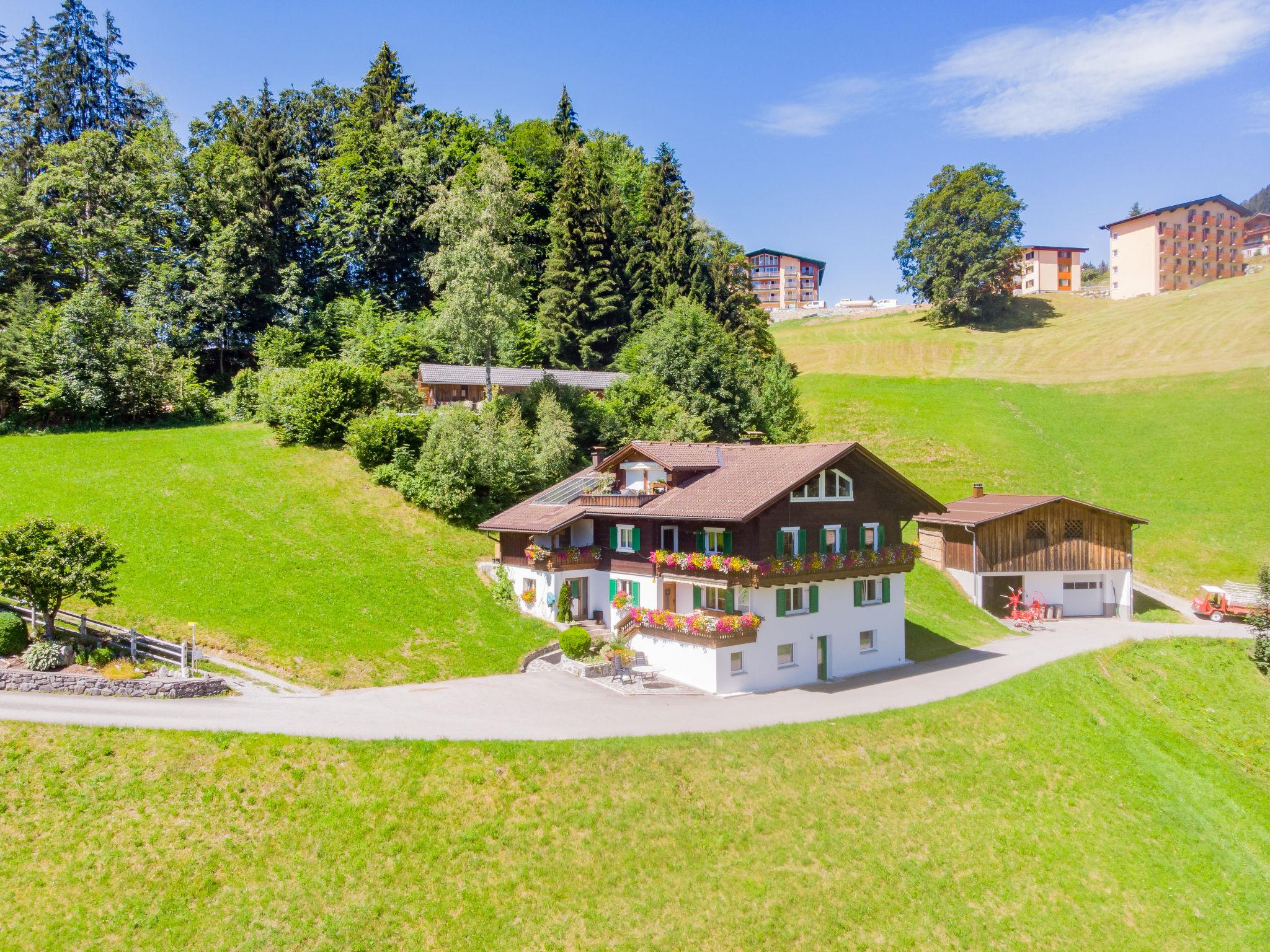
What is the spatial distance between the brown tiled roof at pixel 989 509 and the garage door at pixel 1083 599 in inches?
164

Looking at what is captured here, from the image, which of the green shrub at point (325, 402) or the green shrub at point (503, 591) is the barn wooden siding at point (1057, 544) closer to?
the green shrub at point (503, 591)

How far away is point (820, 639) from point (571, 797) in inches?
589

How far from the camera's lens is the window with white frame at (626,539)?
33062 mm

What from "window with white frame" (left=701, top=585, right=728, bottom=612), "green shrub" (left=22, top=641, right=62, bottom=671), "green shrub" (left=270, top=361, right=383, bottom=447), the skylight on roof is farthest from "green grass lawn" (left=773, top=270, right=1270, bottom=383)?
"green shrub" (left=22, top=641, right=62, bottom=671)

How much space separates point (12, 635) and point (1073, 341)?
100m

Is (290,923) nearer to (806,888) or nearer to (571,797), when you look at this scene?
(571,797)

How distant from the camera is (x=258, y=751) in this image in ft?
63.7

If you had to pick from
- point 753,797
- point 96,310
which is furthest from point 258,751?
point 96,310

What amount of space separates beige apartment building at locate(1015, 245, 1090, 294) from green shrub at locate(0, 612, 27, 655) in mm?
142130

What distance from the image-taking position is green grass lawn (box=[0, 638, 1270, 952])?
51.9 feet

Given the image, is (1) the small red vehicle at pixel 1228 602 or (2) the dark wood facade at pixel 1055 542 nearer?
(1) the small red vehicle at pixel 1228 602

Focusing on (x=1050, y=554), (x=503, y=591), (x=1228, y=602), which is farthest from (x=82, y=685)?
(x=1228, y=602)

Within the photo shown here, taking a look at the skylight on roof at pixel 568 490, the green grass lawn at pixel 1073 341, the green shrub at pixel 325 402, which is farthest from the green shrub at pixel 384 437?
the green grass lawn at pixel 1073 341

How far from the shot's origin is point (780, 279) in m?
160
